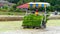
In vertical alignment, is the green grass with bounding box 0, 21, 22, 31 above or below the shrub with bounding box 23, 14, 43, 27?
below

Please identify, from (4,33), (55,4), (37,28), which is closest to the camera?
(4,33)

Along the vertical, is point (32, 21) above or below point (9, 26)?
above

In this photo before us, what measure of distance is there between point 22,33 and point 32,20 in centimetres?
271

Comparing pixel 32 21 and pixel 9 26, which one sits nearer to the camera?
pixel 32 21

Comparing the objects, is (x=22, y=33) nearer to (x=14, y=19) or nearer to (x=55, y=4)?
(x=14, y=19)

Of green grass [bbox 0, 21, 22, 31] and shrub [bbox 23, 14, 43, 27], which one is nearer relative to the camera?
shrub [bbox 23, 14, 43, 27]

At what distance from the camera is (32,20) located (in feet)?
49.7

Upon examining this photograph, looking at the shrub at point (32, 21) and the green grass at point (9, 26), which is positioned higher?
the shrub at point (32, 21)

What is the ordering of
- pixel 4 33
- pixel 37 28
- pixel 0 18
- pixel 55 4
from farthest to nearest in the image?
1. pixel 55 4
2. pixel 0 18
3. pixel 37 28
4. pixel 4 33

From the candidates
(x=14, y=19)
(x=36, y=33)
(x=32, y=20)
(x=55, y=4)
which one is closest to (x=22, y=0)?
(x=55, y=4)

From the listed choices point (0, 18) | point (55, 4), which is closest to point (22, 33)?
point (0, 18)

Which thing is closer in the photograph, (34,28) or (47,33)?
(47,33)

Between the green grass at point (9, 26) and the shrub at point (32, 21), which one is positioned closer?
the shrub at point (32, 21)

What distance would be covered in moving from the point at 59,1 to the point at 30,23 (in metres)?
22.9
